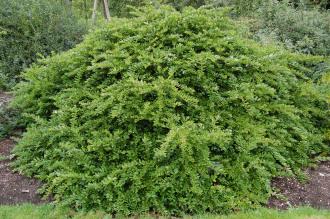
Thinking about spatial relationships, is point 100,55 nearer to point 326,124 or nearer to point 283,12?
point 326,124

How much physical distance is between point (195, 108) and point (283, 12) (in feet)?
15.7

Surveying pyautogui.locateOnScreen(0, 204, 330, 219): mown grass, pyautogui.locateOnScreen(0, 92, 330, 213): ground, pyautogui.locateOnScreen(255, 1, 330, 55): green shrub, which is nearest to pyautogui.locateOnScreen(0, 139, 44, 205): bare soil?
pyautogui.locateOnScreen(0, 92, 330, 213): ground

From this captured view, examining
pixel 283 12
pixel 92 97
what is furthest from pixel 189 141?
pixel 283 12

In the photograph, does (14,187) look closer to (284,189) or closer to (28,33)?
(284,189)

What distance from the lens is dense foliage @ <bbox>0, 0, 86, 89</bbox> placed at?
823 centimetres

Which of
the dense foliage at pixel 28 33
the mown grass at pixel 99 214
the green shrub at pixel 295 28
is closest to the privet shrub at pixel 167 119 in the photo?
the mown grass at pixel 99 214

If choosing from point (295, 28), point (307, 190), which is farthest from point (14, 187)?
point (295, 28)

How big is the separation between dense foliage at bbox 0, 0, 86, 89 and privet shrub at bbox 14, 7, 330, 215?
8.11 feet

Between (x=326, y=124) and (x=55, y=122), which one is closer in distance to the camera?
(x=55, y=122)

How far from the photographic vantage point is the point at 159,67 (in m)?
5.01

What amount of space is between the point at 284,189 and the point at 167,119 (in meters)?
1.71

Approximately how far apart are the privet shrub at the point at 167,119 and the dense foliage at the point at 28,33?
8.11ft

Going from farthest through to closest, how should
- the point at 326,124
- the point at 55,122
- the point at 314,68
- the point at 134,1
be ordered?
the point at 134,1
the point at 314,68
the point at 326,124
the point at 55,122

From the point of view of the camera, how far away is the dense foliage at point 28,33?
8234 millimetres
